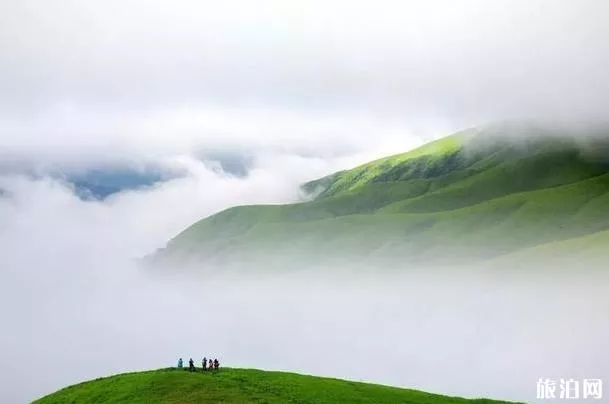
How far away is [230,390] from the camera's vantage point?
300 ft

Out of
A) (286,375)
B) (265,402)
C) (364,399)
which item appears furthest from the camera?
(286,375)

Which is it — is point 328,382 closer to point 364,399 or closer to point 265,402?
point 364,399

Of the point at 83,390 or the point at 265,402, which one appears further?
the point at 83,390

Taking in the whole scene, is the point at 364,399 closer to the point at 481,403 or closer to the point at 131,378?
the point at 481,403

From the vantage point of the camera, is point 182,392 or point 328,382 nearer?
point 182,392

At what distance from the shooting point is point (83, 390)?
342 ft

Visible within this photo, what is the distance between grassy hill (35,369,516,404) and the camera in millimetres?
90125

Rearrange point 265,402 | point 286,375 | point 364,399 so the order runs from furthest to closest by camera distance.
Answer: point 286,375
point 364,399
point 265,402

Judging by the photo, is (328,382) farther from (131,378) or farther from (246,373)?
(131,378)

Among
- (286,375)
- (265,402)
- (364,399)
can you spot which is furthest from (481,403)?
(265,402)

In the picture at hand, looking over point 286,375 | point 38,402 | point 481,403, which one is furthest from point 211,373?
point 481,403

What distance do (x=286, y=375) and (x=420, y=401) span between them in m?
19.0

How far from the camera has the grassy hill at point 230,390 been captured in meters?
90.1

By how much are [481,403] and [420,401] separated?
34.6ft
